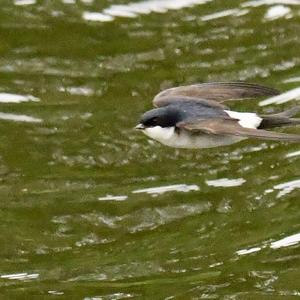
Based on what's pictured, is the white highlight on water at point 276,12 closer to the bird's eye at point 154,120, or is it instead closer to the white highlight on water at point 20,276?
the bird's eye at point 154,120

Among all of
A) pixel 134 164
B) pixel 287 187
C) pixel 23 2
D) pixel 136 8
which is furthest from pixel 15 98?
pixel 287 187

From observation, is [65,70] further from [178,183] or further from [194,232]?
[194,232]

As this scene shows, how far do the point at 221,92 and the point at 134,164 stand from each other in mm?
873

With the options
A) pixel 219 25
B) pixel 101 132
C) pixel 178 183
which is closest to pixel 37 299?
pixel 178 183

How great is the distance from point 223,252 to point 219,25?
3.67 meters

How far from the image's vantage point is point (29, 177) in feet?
27.8

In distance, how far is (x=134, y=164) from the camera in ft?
28.5

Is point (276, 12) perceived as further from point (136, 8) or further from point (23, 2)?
point (23, 2)

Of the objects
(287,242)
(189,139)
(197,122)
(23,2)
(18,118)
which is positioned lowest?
(287,242)

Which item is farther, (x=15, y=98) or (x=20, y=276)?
(x=15, y=98)

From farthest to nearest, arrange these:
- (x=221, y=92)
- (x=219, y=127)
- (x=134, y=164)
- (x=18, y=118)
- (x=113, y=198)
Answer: (x=18, y=118) < (x=134, y=164) < (x=113, y=198) < (x=221, y=92) < (x=219, y=127)

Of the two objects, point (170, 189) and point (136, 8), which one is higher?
point (136, 8)

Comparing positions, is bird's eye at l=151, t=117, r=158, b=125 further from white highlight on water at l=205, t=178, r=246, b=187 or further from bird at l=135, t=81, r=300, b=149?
white highlight on water at l=205, t=178, r=246, b=187

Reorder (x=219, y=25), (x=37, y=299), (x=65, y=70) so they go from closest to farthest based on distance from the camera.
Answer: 1. (x=37, y=299)
2. (x=65, y=70)
3. (x=219, y=25)
